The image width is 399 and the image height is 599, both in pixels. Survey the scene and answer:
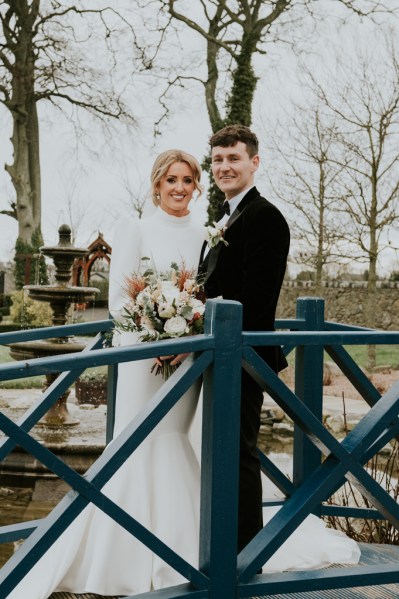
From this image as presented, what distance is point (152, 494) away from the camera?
10.7 ft

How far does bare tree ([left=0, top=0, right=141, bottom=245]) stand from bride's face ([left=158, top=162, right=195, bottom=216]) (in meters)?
19.2

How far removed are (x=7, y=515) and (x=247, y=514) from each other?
11.2 ft

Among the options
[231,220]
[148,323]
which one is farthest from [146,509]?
[231,220]

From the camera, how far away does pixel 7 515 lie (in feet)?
19.8

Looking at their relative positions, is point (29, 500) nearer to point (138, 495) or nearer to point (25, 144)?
point (138, 495)

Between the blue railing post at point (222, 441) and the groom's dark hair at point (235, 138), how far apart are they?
97 centimetres

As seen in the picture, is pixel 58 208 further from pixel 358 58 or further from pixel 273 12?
pixel 358 58

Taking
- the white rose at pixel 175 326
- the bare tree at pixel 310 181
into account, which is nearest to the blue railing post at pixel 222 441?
the white rose at pixel 175 326

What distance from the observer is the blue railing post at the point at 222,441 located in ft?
8.23

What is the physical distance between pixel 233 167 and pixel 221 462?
132cm

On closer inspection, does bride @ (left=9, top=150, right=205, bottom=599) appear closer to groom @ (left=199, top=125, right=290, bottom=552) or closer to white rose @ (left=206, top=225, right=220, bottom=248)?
groom @ (left=199, top=125, right=290, bottom=552)

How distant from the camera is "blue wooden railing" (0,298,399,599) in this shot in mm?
2340

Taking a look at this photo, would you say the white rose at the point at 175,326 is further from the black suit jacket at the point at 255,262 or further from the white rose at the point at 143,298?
the black suit jacket at the point at 255,262

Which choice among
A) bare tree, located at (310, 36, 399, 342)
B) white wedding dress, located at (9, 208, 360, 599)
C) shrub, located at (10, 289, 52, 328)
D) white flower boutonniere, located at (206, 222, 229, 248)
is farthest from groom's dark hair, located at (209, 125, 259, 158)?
shrub, located at (10, 289, 52, 328)
